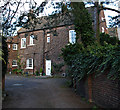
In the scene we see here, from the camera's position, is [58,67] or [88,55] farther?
[58,67]

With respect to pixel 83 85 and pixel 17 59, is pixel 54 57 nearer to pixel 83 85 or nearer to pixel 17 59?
pixel 17 59

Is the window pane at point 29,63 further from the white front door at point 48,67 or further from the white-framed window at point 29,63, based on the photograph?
the white front door at point 48,67

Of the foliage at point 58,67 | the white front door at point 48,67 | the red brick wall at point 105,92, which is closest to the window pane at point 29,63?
the white front door at point 48,67

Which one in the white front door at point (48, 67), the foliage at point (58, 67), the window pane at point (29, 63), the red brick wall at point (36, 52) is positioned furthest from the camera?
the window pane at point (29, 63)

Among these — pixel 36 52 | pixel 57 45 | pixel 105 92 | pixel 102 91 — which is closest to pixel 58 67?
pixel 57 45

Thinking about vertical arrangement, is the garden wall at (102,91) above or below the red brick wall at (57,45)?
below

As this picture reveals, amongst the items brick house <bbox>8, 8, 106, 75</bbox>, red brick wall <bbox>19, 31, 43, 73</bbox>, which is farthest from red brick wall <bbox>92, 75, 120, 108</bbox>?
red brick wall <bbox>19, 31, 43, 73</bbox>

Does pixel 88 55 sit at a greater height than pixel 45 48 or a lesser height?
lesser

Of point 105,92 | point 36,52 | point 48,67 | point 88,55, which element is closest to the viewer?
point 105,92

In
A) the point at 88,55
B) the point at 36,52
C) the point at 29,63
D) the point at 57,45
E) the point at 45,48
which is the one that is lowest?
the point at 29,63

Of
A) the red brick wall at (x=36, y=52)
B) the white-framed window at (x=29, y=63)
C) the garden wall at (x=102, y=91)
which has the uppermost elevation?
the red brick wall at (x=36, y=52)

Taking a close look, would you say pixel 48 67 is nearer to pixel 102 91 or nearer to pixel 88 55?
pixel 88 55

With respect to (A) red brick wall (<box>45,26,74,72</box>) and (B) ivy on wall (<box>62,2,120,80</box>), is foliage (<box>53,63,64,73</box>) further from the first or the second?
(B) ivy on wall (<box>62,2,120,80</box>)

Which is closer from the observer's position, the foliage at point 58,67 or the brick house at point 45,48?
the foliage at point 58,67
